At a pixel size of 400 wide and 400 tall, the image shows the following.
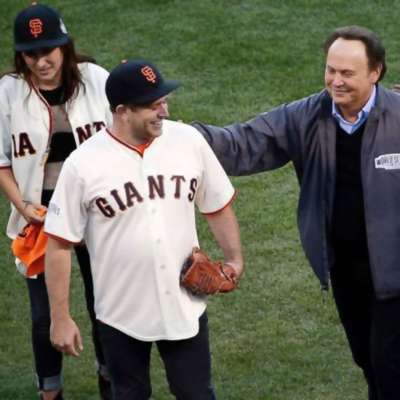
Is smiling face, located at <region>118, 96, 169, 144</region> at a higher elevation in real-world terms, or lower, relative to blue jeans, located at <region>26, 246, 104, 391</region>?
higher

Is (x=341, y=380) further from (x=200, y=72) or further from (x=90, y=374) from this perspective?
(x=200, y=72)

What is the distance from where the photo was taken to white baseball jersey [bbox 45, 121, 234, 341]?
5715 mm

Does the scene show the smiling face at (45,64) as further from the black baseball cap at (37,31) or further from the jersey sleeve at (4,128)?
the jersey sleeve at (4,128)

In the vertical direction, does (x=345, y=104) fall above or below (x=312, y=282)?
above

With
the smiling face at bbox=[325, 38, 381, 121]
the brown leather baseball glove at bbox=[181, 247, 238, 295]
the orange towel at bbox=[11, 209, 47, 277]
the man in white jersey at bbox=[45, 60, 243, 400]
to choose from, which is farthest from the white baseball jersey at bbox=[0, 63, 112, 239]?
the smiling face at bbox=[325, 38, 381, 121]

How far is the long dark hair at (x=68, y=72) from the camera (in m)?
6.63

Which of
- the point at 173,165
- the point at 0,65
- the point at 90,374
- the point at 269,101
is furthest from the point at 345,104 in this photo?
the point at 0,65

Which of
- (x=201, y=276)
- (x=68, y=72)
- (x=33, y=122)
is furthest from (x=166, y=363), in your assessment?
(x=68, y=72)

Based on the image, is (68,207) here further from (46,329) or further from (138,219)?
(46,329)

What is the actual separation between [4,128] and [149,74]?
116cm

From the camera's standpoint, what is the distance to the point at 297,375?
7379 millimetres

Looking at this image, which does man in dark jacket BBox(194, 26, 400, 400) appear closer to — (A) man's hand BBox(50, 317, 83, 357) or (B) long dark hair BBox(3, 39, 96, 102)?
(B) long dark hair BBox(3, 39, 96, 102)

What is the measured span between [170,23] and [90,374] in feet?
16.6

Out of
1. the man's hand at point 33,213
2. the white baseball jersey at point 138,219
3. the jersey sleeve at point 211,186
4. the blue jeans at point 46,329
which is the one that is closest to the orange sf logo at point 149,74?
the white baseball jersey at point 138,219
